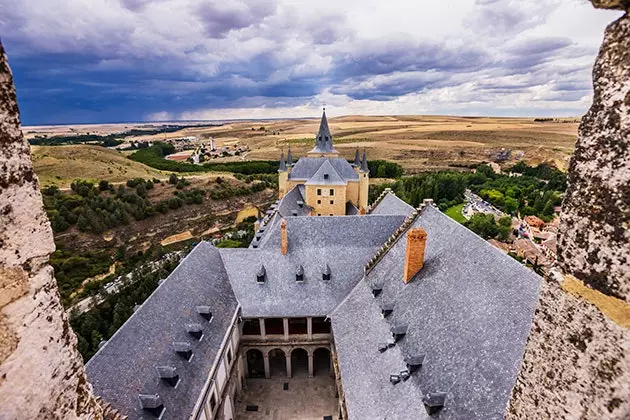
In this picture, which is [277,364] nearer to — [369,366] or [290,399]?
[290,399]

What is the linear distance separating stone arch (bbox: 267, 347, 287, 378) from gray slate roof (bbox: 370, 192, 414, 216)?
48.5 feet

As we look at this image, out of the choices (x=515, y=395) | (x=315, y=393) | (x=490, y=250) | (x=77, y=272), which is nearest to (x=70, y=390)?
(x=515, y=395)

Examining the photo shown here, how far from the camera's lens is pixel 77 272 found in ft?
151

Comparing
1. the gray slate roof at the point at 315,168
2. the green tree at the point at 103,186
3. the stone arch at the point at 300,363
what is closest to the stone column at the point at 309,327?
the stone arch at the point at 300,363

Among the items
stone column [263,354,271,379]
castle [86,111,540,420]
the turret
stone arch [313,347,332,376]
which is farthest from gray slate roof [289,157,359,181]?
stone column [263,354,271,379]

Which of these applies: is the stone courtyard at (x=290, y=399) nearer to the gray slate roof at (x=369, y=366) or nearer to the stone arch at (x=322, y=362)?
the stone arch at (x=322, y=362)

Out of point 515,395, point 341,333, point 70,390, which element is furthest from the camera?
point 341,333

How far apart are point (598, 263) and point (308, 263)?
21276mm

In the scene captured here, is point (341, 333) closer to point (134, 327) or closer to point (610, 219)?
point (134, 327)

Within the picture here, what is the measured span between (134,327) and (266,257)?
1010 cm

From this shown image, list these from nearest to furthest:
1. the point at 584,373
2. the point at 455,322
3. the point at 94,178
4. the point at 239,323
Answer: the point at 584,373, the point at 455,322, the point at 239,323, the point at 94,178

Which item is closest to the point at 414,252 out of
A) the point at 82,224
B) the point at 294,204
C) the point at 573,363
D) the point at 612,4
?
the point at 573,363

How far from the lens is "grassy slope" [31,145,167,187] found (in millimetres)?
75062

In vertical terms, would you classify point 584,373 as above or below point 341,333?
above
